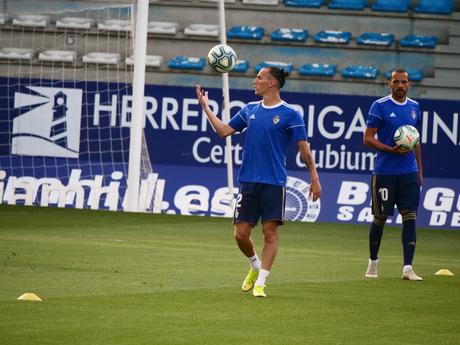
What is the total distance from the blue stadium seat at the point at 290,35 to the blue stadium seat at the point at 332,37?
11.5 inches

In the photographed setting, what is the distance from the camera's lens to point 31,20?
90.3 ft

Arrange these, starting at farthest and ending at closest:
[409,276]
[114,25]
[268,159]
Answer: [114,25] → [409,276] → [268,159]

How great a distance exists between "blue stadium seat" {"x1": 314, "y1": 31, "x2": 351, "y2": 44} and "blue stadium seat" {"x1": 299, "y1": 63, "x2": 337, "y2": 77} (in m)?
0.75

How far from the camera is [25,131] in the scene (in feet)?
78.4

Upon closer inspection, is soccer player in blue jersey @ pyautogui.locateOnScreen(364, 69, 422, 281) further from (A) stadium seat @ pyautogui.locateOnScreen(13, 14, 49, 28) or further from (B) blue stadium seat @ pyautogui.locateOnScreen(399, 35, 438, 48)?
(A) stadium seat @ pyautogui.locateOnScreen(13, 14, 49, 28)

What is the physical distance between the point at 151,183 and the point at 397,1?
325 inches

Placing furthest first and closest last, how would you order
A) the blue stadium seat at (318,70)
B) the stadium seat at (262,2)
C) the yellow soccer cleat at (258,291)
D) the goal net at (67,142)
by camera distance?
1. the stadium seat at (262,2)
2. the blue stadium seat at (318,70)
3. the goal net at (67,142)
4. the yellow soccer cleat at (258,291)

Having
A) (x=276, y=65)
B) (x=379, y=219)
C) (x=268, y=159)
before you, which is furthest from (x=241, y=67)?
(x=268, y=159)

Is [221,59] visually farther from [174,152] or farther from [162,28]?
[162,28]

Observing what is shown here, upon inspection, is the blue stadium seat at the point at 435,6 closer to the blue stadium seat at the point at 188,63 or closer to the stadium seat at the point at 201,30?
the stadium seat at the point at 201,30

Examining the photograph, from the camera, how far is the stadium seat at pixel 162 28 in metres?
27.6

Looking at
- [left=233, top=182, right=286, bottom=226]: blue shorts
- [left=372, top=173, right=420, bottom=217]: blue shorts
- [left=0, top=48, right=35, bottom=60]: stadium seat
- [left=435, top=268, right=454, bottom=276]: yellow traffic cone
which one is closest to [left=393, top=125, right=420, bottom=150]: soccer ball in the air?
[left=372, top=173, right=420, bottom=217]: blue shorts

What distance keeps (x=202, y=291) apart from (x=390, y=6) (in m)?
18.4

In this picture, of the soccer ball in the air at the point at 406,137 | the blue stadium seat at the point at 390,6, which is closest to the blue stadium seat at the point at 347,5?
the blue stadium seat at the point at 390,6
